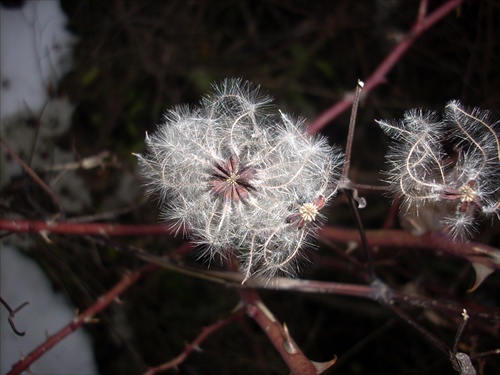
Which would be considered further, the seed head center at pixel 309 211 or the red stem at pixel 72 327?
the red stem at pixel 72 327

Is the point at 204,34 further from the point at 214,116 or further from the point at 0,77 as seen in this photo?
the point at 214,116

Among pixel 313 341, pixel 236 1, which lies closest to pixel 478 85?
pixel 236 1

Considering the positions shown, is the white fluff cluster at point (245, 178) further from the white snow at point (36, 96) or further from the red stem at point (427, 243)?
the white snow at point (36, 96)

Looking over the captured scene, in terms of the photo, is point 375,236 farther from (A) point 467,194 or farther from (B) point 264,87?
(B) point 264,87

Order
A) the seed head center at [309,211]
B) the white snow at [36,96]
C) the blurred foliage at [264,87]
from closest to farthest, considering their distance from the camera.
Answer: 1. the seed head center at [309,211]
2. the white snow at [36,96]
3. the blurred foliage at [264,87]

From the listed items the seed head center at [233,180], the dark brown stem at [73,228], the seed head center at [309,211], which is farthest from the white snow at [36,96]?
the seed head center at [309,211]

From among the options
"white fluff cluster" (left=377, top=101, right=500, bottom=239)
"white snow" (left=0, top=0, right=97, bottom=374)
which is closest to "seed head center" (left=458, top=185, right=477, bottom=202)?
"white fluff cluster" (left=377, top=101, right=500, bottom=239)

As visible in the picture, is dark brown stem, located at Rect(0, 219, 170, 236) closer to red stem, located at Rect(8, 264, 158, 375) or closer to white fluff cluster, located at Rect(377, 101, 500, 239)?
red stem, located at Rect(8, 264, 158, 375)
